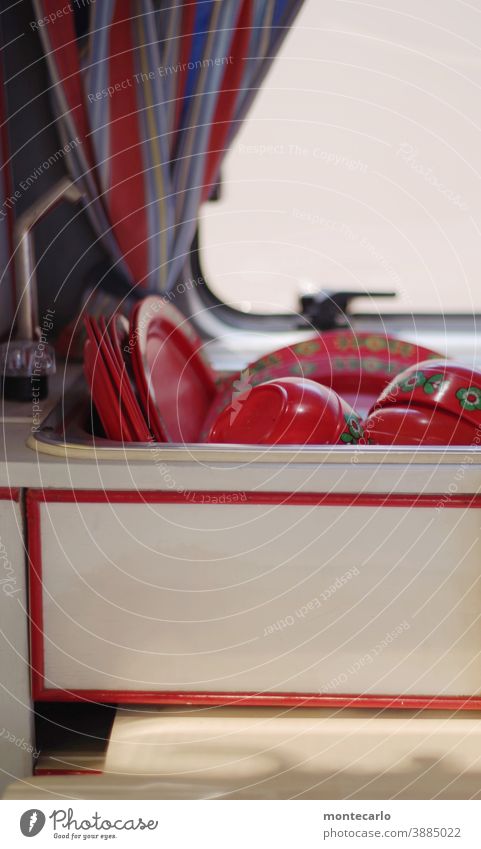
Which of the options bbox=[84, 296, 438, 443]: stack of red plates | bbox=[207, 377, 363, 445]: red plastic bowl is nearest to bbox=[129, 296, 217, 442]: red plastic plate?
bbox=[84, 296, 438, 443]: stack of red plates

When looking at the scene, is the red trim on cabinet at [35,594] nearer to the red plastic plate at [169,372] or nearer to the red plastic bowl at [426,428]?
the red plastic plate at [169,372]

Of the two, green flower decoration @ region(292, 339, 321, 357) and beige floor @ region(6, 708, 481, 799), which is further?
green flower decoration @ region(292, 339, 321, 357)

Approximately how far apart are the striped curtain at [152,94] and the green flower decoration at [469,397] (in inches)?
30.0

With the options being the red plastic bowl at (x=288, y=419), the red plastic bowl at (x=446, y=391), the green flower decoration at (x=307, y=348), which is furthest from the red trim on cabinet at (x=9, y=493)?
the green flower decoration at (x=307, y=348)

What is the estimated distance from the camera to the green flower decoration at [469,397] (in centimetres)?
134

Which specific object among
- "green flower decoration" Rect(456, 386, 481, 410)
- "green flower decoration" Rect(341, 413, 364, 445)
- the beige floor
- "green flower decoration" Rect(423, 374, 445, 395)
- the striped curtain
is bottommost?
the beige floor

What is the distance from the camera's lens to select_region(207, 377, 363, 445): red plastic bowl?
1.33 meters

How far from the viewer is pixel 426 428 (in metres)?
1.34

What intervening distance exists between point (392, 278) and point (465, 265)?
6.5 inches

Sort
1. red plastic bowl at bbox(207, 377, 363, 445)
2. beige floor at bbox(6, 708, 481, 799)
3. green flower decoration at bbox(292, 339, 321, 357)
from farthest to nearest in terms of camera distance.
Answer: green flower decoration at bbox(292, 339, 321, 357)
red plastic bowl at bbox(207, 377, 363, 445)
beige floor at bbox(6, 708, 481, 799)

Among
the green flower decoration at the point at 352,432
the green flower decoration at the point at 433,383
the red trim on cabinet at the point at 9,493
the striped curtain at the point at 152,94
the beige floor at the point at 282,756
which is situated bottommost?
the beige floor at the point at 282,756

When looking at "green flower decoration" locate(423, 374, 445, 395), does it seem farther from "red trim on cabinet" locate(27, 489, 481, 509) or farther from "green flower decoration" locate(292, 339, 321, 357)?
"green flower decoration" locate(292, 339, 321, 357)

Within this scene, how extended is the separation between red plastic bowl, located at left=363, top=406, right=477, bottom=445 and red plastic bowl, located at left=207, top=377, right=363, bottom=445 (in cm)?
5

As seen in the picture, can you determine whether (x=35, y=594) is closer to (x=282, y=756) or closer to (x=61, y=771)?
(x=61, y=771)
